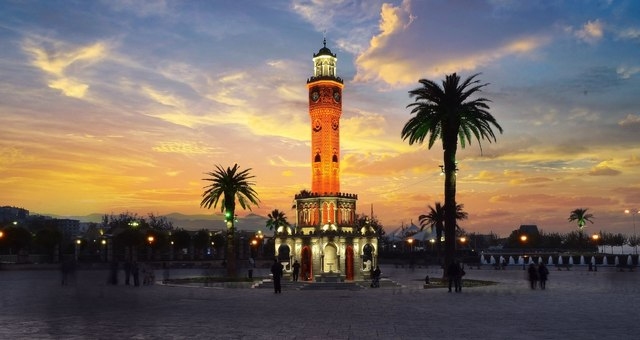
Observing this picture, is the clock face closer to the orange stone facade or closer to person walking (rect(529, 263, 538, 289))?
the orange stone facade

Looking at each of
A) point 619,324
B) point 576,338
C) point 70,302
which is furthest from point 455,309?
point 70,302

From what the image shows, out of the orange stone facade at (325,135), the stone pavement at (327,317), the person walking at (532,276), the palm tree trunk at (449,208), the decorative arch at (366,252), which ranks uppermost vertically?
the orange stone facade at (325,135)

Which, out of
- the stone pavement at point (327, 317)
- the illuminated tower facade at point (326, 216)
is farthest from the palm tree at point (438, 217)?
the stone pavement at point (327, 317)

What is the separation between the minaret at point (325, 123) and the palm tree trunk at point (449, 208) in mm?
28057

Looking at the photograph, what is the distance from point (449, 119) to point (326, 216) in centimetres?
2882

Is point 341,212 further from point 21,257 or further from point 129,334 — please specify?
point 129,334

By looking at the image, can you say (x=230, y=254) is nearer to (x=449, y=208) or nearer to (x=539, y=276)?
(x=449, y=208)

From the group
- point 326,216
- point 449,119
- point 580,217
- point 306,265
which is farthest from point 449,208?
point 580,217

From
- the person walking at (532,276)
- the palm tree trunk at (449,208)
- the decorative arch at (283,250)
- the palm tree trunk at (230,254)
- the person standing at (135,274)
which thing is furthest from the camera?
the decorative arch at (283,250)

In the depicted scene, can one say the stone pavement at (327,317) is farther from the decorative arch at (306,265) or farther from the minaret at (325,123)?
the minaret at (325,123)

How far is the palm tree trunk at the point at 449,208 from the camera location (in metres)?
46.1

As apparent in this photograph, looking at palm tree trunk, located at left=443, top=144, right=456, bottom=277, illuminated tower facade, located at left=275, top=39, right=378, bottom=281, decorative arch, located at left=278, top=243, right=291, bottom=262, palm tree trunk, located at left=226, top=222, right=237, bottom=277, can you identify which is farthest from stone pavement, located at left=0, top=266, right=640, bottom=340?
decorative arch, located at left=278, top=243, right=291, bottom=262

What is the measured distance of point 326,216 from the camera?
73312 millimetres

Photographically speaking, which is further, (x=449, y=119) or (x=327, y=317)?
(x=449, y=119)
